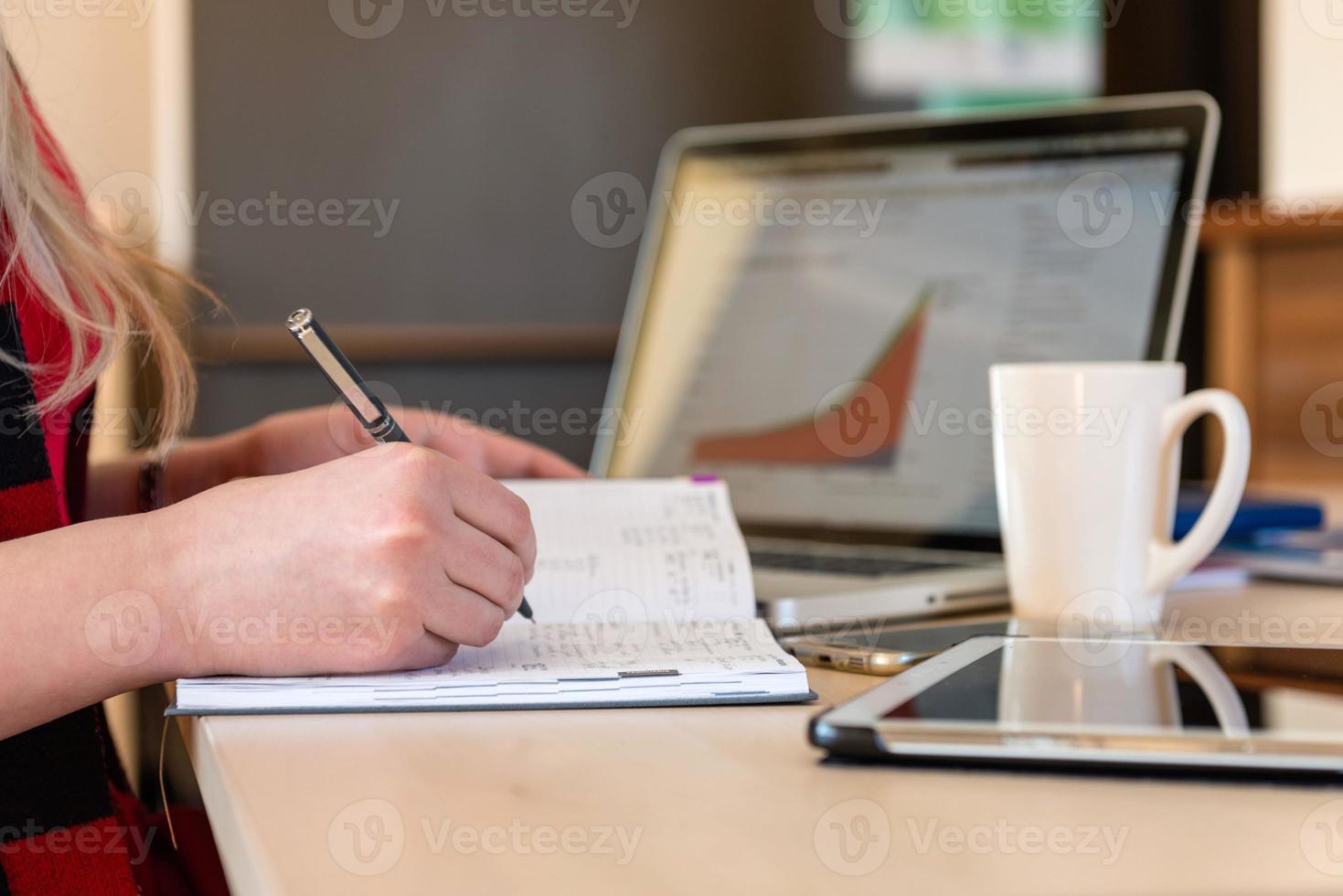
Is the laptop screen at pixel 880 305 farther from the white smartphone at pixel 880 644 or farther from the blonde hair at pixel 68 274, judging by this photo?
the blonde hair at pixel 68 274

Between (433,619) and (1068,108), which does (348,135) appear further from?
(433,619)

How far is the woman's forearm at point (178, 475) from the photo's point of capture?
2.65 feet

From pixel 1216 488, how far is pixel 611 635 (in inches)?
12.3

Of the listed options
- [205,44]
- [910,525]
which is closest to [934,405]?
[910,525]

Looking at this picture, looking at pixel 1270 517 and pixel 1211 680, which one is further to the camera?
pixel 1270 517

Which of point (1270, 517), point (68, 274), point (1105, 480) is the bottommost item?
point (1270, 517)

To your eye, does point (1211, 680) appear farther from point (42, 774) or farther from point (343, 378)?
point (42, 774)

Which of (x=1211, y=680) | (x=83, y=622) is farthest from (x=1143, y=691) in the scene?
(x=83, y=622)

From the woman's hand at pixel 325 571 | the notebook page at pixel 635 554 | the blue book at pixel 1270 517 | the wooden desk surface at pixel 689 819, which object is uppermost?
the woman's hand at pixel 325 571

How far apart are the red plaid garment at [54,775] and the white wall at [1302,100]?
7.65 ft

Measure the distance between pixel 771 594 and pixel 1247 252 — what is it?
1.87 m

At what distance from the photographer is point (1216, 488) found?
0.63 m

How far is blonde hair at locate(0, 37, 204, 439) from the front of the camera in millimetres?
633

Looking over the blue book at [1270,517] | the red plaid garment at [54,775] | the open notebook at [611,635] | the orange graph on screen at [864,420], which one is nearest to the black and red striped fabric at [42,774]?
the red plaid garment at [54,775]
